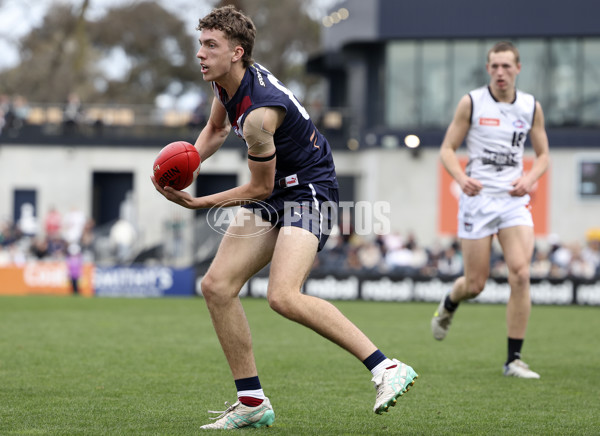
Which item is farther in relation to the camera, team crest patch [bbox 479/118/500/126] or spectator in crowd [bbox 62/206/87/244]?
spectator in crowd [bbox 62/206/87/244]

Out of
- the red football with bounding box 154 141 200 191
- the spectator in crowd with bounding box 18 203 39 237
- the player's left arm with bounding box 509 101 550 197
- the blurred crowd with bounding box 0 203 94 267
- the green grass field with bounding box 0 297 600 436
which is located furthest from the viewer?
the spectator in crowd with bounding box 18 203 39 237

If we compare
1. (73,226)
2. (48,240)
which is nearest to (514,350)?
(48,240)

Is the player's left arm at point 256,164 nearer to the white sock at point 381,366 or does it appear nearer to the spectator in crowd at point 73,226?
the white sock at point 381,366

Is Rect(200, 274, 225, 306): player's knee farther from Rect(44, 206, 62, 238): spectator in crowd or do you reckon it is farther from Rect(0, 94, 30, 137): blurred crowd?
Rect(0, 94, 30, 137): blurred crowd

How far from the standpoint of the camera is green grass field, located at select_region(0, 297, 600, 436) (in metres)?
5.64

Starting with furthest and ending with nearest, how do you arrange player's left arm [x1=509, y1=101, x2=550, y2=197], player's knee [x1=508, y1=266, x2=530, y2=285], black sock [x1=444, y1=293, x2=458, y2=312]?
black sock [x1=444, y1=293, x2=458, y2=312], player's left arm [x1=509, y1=101, x2=550, y2=197], player's knee [x1=508, y1=266, x2=530, y2=285]

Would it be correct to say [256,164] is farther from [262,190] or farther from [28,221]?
[28,221]

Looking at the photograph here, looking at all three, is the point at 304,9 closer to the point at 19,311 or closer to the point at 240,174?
the point at 240,174

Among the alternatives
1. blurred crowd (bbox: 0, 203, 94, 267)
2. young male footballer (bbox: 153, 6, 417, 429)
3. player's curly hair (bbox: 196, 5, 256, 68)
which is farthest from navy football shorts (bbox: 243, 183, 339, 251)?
blurred crowd (bbox: 0, 203, 94, 267)

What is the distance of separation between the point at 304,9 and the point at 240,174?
19987 millimetres

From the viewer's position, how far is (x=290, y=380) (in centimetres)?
748

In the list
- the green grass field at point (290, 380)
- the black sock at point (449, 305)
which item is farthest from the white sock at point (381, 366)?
the black sock at point (449, 305)

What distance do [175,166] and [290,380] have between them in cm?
266

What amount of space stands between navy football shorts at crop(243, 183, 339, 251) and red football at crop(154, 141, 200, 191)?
450 mm
